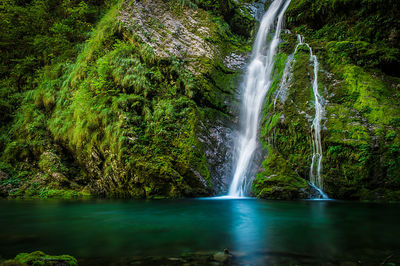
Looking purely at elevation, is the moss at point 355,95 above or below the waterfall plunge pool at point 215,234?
above

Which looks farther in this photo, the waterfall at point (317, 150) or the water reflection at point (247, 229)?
the waterfall at point (317, 150)

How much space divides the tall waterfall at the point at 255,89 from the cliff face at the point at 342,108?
0.55m

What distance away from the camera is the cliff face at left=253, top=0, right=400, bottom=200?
23.5ft

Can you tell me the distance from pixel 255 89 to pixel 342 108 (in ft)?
12.9

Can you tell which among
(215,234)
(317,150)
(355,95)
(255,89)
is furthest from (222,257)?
(255,89)

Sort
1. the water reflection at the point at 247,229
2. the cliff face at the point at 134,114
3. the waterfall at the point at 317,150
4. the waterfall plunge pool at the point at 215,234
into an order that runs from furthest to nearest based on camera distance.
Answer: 1. the cliff face at the point at 134,114
2. the waterfall at the point at 317,150
3. the water reflection at the point at 247,229
4. the waterfall plunge pool at the point at 215,234

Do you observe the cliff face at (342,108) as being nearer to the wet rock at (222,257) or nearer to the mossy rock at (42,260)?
the wet rock at (222,257)

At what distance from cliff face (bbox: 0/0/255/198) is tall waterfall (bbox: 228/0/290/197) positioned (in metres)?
0.60

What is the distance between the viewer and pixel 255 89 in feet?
36.6

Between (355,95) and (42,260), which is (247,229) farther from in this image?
(355,95)

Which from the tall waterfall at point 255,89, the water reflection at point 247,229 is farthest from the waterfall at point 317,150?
the water reflection at point 247,229

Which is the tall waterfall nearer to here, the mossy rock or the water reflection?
the water reflection

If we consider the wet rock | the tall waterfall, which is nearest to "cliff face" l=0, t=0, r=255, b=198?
the tall waterfall

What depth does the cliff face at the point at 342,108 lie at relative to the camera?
7172mm
